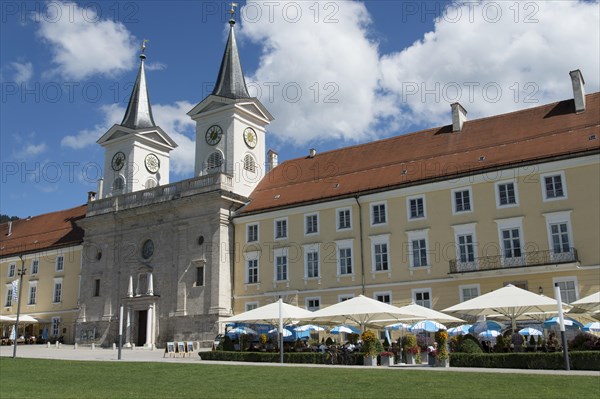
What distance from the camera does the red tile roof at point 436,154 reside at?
33.9 m

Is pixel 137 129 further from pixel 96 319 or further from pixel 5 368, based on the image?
pixel 5 368

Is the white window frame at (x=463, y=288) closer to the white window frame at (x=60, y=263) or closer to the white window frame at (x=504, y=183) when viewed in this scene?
the white window frame at (x=504, y=183)

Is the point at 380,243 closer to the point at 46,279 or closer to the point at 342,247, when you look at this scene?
the point at 342,247

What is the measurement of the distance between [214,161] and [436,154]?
59.4ft

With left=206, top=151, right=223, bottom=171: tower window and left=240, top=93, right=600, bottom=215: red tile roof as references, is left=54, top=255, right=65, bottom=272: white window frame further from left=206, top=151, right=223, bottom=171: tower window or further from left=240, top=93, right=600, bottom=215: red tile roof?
left=240, top=93, right=600, bottom=215: red tile roof

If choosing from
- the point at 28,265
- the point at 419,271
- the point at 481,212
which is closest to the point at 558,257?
the point at 481,212

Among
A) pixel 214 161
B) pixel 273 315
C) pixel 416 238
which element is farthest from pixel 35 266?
pixel 416 238

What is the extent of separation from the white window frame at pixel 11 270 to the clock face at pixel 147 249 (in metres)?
18.6

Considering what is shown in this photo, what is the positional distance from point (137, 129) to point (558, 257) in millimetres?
36938

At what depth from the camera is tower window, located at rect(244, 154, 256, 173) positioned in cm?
4854

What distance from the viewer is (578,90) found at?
117ft

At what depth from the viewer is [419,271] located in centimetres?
3556

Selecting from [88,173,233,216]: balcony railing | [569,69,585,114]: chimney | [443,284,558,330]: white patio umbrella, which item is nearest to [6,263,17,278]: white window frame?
[88,173,233,216]: balcony railing

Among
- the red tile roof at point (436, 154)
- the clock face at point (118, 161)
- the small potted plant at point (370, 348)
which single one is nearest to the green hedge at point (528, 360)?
the small potted plant at point (370, 348)
